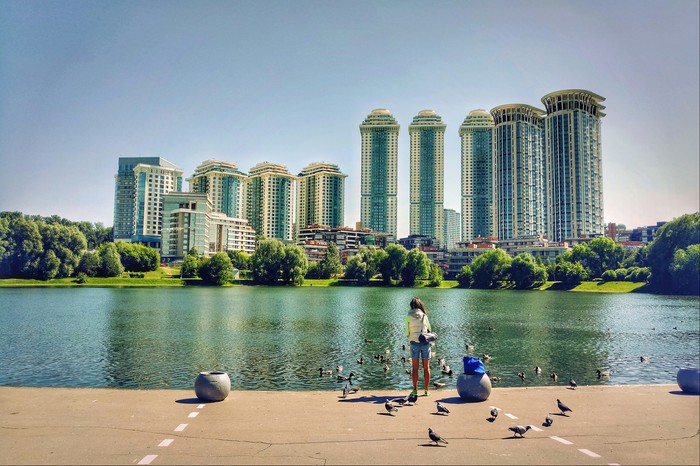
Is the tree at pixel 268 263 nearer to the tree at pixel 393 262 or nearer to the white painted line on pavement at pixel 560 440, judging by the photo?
the tree at pixel 393 262

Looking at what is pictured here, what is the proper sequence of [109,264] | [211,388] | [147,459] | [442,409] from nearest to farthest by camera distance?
[147,459]
[442,409]
[211,388]
[109,264]

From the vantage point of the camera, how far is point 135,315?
2239 inches

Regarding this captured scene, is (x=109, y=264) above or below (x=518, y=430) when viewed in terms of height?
above

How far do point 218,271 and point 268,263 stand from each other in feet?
45.0

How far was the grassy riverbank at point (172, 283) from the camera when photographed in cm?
11488

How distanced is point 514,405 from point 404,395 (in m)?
3.05

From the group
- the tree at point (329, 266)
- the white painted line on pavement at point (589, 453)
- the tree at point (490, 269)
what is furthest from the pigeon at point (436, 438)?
the tree at point (329, 266)

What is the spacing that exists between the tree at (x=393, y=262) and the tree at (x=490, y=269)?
64.3 feet

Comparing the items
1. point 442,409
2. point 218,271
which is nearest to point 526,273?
point 218,271

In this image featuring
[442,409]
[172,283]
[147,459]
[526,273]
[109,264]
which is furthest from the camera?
[172,283]

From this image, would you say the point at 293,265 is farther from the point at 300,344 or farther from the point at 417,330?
the point at 417,330

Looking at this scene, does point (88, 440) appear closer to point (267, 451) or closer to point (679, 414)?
point (267, 451)

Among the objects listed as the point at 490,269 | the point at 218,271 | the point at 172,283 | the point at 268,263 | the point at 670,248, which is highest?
the point at 670,248

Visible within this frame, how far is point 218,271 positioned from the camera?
140125 millimetres
